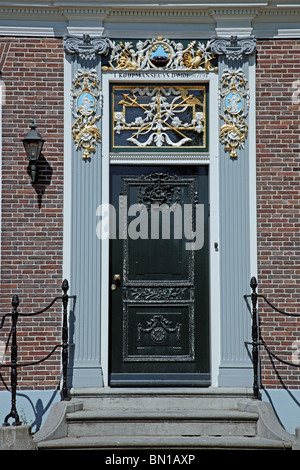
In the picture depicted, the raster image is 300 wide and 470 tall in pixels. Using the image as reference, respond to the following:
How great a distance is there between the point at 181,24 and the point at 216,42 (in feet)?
1.55

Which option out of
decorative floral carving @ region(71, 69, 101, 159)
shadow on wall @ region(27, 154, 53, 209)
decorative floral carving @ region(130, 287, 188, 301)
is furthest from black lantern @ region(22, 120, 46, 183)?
decorative floral carving @ region(130, 287, 188, 301)

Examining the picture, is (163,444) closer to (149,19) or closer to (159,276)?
(159,276)

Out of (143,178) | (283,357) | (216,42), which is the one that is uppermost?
(216,42)

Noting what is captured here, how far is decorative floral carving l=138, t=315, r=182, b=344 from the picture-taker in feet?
27.5

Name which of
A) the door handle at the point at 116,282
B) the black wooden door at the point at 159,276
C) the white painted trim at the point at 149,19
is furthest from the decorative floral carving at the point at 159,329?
the white painted trim at the point at 149,19

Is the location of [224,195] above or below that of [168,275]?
above

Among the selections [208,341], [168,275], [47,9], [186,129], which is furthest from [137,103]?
[208,341]

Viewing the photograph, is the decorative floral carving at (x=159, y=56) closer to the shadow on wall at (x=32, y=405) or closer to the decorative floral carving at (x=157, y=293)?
the decorative floral carving at (x=157, y=293)

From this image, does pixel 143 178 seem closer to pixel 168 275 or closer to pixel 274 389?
pixel 168 275

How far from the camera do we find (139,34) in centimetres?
847

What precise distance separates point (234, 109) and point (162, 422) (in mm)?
3674

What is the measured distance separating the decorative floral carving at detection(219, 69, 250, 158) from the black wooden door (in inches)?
18.5

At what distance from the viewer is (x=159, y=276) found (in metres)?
8.46
